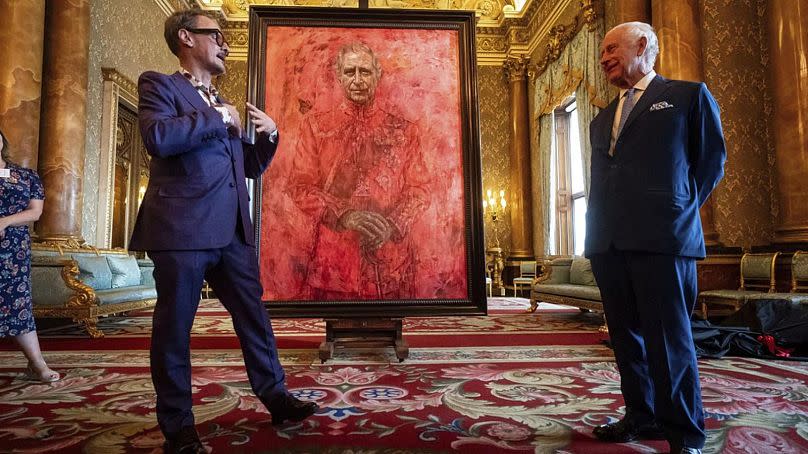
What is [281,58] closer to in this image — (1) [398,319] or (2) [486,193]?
(1) [398,319]

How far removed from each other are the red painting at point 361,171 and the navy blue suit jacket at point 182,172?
143 centimetres

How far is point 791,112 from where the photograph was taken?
15.0 feet

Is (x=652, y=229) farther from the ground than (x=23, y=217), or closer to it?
closer to it

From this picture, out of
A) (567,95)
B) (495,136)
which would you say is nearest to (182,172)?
(567,95)

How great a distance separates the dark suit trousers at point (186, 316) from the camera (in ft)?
5.14

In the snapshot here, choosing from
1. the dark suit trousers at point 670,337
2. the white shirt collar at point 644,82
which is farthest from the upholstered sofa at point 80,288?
the white shirt collar at point 644,82

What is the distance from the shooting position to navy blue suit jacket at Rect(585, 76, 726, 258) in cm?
157

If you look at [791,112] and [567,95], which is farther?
[567,95]

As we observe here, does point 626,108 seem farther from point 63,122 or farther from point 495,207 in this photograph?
point 495,207

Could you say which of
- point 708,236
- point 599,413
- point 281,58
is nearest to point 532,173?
point 708,236

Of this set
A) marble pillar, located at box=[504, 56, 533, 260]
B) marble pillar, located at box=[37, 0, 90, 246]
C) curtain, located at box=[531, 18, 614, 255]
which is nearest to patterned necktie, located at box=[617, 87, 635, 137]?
curtain, located at box=[531, 18, 614, 255]

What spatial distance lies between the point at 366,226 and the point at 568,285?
3645mm

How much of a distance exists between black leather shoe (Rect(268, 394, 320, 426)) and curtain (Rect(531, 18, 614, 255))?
518cm

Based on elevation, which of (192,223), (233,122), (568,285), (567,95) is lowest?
(568,285)
